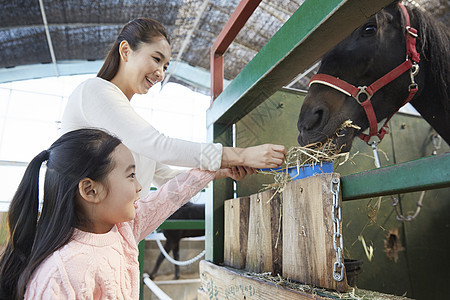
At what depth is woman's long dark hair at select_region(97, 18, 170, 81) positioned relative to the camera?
1.17 m

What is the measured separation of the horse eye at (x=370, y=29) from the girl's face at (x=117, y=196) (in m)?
1.00

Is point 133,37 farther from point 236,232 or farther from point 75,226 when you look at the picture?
point 236,232

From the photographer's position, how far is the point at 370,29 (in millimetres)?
1220

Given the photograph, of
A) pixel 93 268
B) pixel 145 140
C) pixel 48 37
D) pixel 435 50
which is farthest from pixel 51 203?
pixel 48 37

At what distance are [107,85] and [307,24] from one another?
2.05 feet

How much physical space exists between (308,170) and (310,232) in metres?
0.19


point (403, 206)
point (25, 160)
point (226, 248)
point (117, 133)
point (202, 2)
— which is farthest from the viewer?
point (25, 160)

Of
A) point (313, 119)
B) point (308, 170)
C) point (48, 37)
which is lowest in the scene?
point (308, 170)

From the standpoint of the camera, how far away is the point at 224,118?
4.54ft

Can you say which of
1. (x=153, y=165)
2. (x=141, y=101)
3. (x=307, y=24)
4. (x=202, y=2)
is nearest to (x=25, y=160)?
(x=141, y=101)

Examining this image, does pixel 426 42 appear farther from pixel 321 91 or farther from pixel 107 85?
pixel 107 85

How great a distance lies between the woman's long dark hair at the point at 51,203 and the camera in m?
0.69

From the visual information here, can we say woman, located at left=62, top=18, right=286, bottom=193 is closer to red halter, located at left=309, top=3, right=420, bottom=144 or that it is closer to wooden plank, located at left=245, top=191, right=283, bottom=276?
wooden plank, located at left=245, top=191, right=283, bottom=276

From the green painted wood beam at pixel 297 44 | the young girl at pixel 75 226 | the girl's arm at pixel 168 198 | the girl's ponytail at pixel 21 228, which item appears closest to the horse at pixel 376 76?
the green painted wood beam at pixel 297 44
